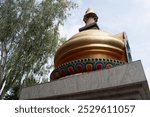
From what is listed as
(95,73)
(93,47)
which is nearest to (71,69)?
(93,47)

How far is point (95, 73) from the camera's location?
3.47 metres

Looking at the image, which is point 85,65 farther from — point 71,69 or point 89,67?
point 71,69

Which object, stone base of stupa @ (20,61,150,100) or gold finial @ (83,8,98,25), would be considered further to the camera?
gold finial @ (83,8,98,25)

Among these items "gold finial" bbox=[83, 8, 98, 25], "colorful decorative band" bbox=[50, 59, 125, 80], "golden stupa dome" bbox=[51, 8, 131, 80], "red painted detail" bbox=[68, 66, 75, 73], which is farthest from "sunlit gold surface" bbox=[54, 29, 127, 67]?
"gold finial" bbox=[83, 8, 98, 25]

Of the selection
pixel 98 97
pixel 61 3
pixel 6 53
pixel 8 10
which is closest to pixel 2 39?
pixel 6 53

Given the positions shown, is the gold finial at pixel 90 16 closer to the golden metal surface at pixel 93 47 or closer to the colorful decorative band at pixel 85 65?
the golden metal surface at pixel 93 47

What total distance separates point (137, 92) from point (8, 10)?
7.46 meters

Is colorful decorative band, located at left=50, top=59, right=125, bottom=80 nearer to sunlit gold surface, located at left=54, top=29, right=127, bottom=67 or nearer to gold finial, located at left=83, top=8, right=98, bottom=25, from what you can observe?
sunlit gold surface, located at left=54, top=29, right=127, bottom=67

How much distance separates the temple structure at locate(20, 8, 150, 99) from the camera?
10.7 feet

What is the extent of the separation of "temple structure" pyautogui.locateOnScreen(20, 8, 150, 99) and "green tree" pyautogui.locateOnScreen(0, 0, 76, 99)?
4.13 metres

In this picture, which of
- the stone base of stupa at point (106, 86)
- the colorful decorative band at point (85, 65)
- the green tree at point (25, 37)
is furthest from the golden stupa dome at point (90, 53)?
the green tree at point (25, 37)

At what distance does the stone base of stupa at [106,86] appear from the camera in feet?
10.5

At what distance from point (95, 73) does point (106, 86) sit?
0.24m

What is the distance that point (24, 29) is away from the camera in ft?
32.6
